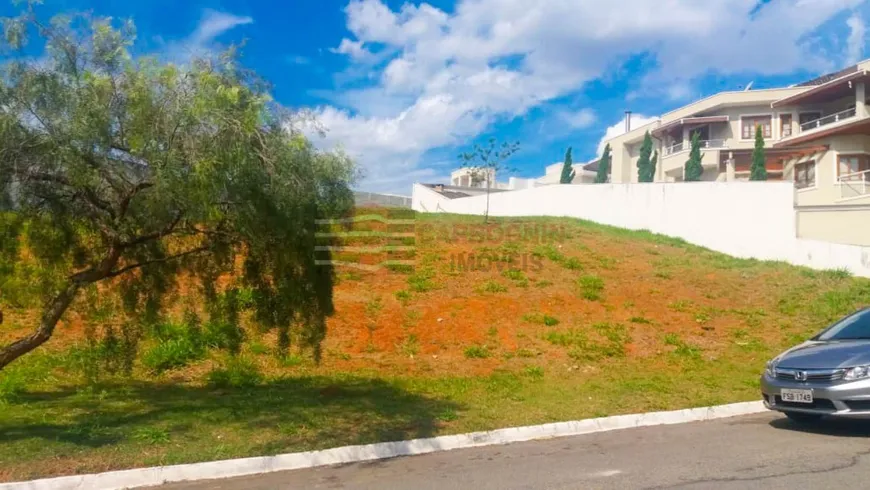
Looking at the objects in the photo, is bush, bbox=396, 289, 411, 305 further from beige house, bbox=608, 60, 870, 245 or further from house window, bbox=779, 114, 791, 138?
house window, bbox=779, 114, 791, 138

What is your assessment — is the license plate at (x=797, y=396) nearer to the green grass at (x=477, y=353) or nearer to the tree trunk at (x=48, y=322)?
the green grass at (x=477, y=353)

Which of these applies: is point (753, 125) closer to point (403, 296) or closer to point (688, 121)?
point (688, 121)

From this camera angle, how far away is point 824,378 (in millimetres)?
7234

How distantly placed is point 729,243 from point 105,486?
20.1 metres

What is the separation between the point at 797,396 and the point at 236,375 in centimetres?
765

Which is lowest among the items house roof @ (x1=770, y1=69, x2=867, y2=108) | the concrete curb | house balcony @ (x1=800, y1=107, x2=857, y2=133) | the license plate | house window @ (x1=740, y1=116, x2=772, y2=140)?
the concrete curb

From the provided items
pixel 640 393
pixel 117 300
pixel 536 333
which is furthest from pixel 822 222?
pixel 117 300

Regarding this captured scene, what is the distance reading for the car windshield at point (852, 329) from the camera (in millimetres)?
8102

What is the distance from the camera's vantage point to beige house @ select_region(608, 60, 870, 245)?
854 inches

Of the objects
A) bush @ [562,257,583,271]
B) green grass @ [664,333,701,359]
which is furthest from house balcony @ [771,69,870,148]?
green grass @ [664,333,701,359]

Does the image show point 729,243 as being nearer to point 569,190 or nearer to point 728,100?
point 569,190

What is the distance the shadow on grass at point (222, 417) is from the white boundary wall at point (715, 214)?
15.1 m

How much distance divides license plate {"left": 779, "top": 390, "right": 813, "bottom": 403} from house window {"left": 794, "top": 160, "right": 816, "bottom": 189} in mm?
27856

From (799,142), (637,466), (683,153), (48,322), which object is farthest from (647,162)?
(48,322)
